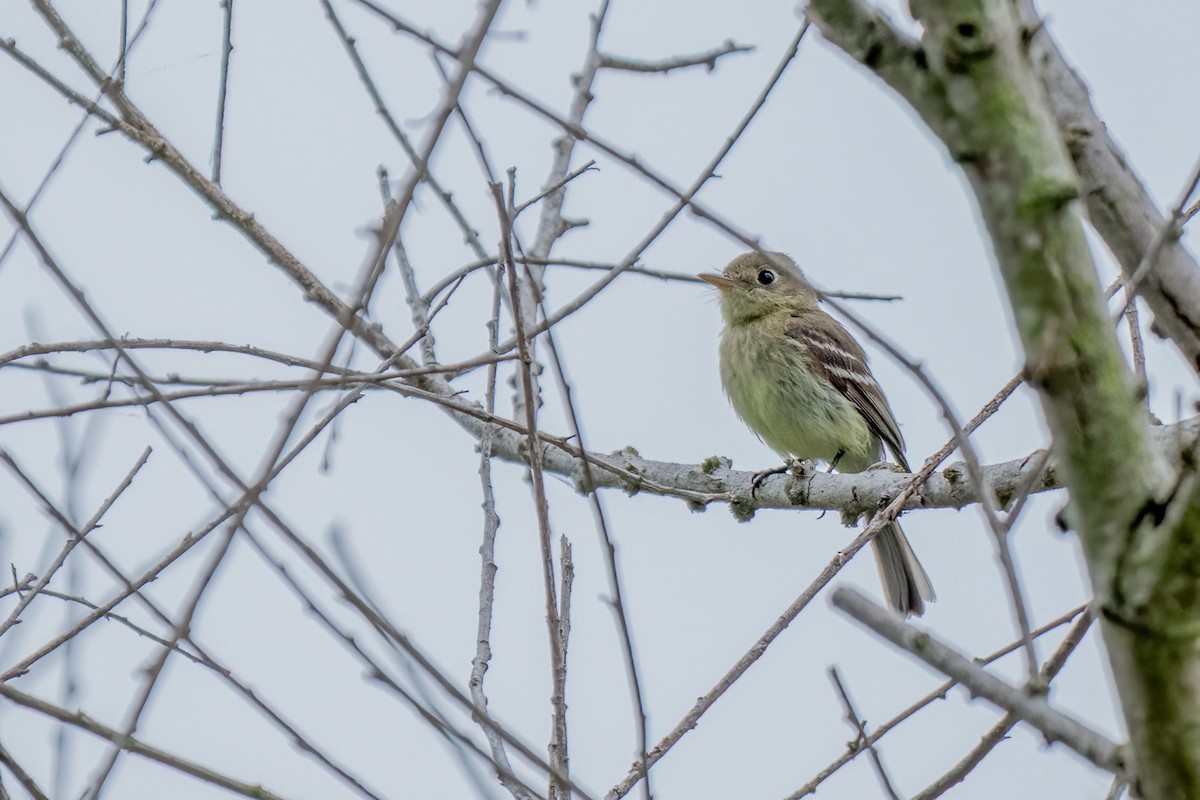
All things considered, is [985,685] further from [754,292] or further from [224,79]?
[754,292]

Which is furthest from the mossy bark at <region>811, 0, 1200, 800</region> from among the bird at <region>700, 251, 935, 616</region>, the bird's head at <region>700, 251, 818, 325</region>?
the bird's head at <region>700, 251, 818, 325</region>

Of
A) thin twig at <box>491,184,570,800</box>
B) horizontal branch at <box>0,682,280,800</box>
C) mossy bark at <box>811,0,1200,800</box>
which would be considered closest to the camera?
mossy bark at <box>811,0,1200,800</box>

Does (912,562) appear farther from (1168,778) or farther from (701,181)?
(1168,778)

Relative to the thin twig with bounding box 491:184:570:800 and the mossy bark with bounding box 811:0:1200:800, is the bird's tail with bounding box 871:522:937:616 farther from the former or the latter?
the mossy bark with bounding box 811:0:1200:800

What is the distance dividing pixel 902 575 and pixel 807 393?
1.37m

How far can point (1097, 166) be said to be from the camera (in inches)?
79.9

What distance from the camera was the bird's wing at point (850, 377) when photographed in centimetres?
894

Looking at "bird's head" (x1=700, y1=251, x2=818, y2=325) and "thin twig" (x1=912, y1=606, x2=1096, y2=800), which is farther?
"bird's head" (x1=700, y1=251, x2=818, y2=325)

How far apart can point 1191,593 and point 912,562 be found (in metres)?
7.08

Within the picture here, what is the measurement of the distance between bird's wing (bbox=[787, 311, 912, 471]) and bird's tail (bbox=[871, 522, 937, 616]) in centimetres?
60

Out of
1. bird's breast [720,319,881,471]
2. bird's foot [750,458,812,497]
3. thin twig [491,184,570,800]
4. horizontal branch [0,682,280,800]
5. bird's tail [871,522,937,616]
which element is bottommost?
horizontal branch [0,682,280,800]

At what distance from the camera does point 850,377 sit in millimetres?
9062

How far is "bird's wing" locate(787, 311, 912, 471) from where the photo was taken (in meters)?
8.94

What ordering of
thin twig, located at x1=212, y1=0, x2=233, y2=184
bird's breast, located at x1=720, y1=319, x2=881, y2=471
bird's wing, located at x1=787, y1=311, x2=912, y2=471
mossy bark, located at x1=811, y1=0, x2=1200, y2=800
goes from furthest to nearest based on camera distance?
1. bird's wing, located at x1=787, y1=311, x2=912, y2=471
2. bird's breast, located at x1=720, y1=319, x2=881, y2=471
3. thin twig, located at x1=212, y1=0, x2=233, y2=184
4. mossy bark, located at x1=811, y1=0, x2=1200, y2=800
